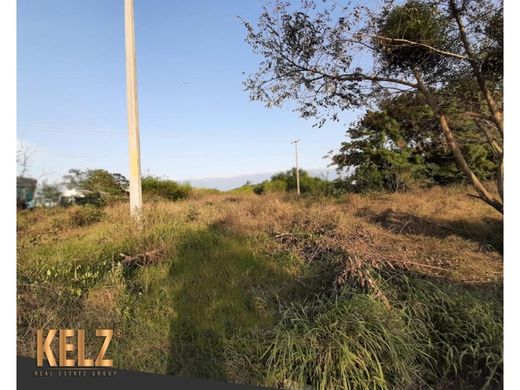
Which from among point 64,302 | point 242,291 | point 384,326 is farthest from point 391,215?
point 64,302

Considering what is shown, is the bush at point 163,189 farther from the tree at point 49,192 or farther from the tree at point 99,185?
the tree at point 49,192

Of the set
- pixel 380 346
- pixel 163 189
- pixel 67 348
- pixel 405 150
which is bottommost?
pixel 67 348

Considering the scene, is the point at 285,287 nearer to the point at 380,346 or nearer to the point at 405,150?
the point at 380,346

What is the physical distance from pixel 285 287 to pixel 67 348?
1609 millimetres

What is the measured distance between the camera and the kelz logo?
1927mm

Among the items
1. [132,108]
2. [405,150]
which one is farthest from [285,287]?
[132,108]

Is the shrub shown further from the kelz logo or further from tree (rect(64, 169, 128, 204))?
tree (rect(64, 169, 128, 204))

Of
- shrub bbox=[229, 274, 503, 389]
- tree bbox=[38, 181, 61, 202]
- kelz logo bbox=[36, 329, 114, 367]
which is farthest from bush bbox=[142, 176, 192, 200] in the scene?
shrub bbox=[229, 274, 503, 389]

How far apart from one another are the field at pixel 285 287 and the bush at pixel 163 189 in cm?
28

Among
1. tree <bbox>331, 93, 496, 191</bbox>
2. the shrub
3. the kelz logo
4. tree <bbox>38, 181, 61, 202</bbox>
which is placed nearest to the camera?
the shrub

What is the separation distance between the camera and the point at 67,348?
77.9 inches

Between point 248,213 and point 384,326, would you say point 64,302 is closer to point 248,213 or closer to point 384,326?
point 248,213

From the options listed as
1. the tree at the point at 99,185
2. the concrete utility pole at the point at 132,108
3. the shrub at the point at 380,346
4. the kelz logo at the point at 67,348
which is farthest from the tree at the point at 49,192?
the shrub at the point at 380,346

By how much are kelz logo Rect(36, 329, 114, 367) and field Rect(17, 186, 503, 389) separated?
62 mm
